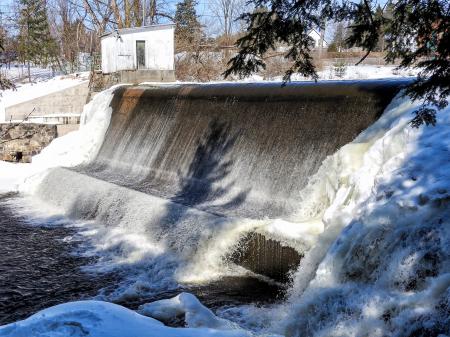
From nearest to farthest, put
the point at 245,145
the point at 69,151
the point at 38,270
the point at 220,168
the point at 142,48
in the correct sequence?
1. the point at 38,270
2. the point at 245,145
3. the point at 220,168
4. the point at 69,151
5. the point at 142,48

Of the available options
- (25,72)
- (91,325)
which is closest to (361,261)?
(91,325)

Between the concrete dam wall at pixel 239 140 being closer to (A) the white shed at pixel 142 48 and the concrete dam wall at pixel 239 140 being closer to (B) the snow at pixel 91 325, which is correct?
(B) the snow at pixel 91 325

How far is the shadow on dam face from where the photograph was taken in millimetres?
7031

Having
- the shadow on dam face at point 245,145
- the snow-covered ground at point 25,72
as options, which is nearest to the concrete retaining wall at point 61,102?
the shadow on dam face at point 245,145

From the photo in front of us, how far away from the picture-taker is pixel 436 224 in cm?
419

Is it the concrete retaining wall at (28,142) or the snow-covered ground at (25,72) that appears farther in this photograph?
the snow-covered ground at (25,72)

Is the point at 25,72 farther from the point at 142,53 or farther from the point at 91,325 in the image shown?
the point at 91,325

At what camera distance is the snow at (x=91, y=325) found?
3.46 metres

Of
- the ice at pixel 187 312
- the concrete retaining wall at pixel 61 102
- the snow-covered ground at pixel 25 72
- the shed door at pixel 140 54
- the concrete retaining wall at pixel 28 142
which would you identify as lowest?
the ice at pixel 187 312

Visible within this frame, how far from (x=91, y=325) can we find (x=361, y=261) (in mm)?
2345

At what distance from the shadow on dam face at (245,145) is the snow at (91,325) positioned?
2.31m

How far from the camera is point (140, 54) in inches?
619

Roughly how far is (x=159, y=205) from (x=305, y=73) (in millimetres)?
4396

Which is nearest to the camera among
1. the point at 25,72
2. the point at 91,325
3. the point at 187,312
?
the point at 91,325
